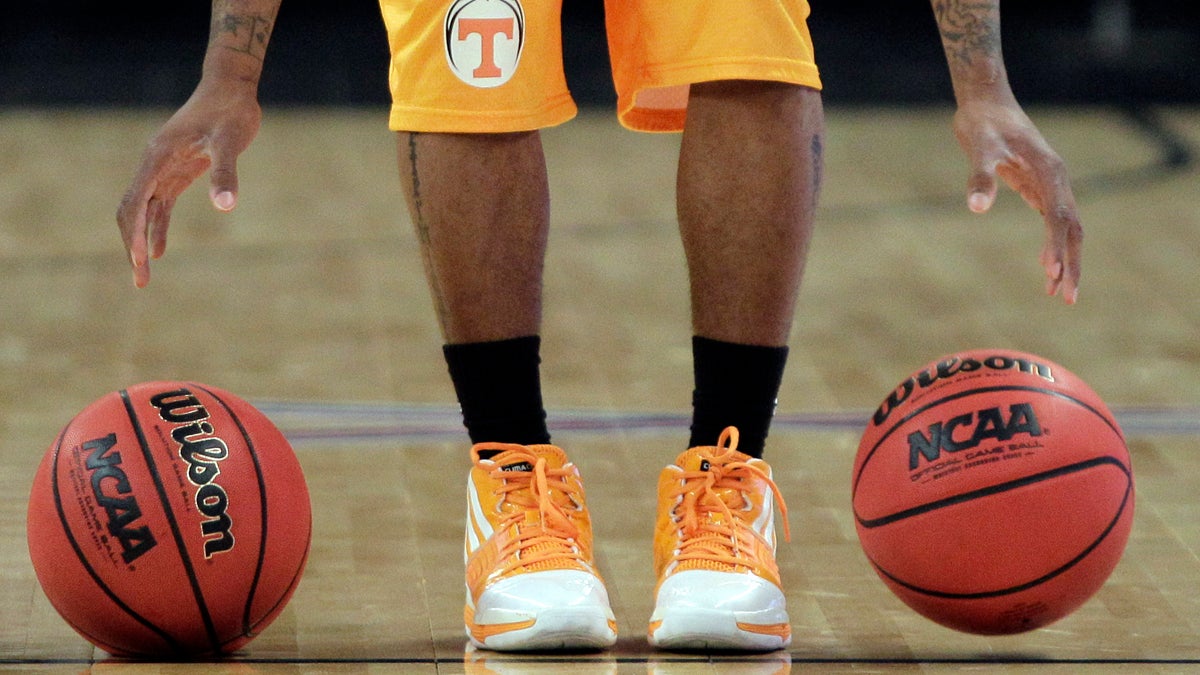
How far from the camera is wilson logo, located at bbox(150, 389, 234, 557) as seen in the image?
187 centimetres

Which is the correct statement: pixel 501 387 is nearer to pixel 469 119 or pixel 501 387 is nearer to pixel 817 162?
pixel 469 119

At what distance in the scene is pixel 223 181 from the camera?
6.21 ft

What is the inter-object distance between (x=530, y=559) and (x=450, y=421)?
112 centimetres

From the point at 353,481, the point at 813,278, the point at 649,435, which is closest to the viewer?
the point at 353,481

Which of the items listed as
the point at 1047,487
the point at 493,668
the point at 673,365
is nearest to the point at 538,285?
the point at 493,668

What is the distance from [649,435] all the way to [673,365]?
501 millimetres

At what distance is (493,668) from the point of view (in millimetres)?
1918

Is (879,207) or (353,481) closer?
(353,481)

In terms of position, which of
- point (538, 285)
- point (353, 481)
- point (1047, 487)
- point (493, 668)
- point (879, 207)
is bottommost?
point (879, 207)

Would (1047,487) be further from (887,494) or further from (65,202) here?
(65,202)

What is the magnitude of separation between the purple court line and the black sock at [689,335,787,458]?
35.6 inches

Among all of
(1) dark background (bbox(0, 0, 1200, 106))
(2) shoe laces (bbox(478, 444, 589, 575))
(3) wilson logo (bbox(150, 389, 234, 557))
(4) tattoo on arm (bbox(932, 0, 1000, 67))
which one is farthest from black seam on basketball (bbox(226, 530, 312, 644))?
(1) dark background (bbox(0, 0, 1200, 106))

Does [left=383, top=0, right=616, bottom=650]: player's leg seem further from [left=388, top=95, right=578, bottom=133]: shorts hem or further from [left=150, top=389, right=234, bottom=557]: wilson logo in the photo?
[left=150, top=389, right=234, bottom=557]: wilson logo

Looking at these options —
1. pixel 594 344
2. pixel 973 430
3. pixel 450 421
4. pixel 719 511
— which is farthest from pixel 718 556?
pixel 594 344
